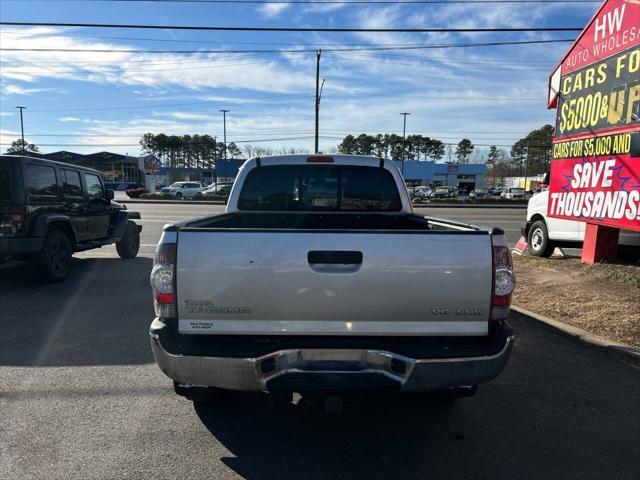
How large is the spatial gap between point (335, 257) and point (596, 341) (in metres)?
3.78

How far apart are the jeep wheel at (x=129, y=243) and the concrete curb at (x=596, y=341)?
327 inches

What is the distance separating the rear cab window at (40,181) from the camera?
7441 mm

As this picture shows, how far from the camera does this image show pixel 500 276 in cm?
278

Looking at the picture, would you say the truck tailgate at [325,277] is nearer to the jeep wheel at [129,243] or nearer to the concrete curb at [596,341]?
the concrete curb at [596,341]

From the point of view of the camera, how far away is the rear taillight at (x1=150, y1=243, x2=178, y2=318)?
2732 mm

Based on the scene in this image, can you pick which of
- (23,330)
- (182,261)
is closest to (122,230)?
(23,330)

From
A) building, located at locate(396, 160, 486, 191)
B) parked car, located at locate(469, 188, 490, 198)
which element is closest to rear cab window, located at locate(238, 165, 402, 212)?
parked car, located at locate(469, 188, 490, 198)

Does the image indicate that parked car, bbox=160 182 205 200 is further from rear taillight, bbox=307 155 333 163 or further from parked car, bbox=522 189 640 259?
rear taillight, bbox=307 155 333 163

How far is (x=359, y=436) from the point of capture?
328 centimetres

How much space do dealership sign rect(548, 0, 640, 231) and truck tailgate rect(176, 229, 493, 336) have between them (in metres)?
5.07

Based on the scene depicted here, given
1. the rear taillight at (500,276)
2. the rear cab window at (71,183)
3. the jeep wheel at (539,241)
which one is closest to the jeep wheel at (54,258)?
the rear cab window at (71,183)

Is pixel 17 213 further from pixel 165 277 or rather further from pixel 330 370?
pixel 330 370

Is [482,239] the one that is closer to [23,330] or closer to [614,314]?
[614,314]

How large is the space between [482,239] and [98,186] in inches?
368
